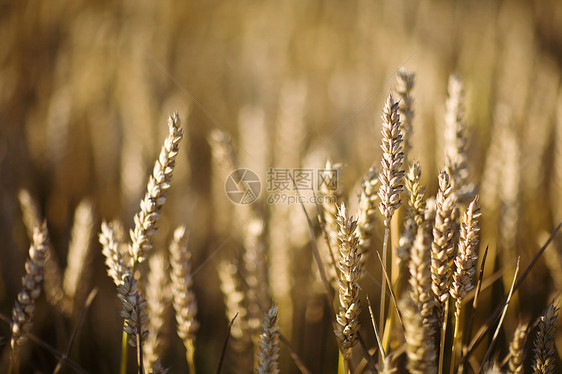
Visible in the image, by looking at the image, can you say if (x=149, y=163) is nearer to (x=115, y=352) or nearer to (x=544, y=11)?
(x=115, y=352)

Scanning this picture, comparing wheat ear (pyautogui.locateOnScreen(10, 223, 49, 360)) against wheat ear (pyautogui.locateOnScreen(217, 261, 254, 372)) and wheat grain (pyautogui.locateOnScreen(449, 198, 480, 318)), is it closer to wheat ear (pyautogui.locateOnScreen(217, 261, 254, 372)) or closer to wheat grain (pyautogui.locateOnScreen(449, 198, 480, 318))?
wheat ear (pyautogui.locateOnScreen(217, 261, 254, 372))

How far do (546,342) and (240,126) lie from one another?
1.24 meters

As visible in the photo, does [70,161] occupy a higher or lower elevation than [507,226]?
higher

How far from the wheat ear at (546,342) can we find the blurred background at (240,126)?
37 cm

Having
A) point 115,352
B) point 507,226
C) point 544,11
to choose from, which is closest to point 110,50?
point 115,352

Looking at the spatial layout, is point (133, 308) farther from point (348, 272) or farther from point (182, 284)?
point (348, 272)

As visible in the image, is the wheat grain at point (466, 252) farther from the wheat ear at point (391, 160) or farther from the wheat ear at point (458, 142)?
the wheat ear at point (458, 142)

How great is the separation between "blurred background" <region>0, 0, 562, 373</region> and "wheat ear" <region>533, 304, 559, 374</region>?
1.21 feet

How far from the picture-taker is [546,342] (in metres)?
0.60

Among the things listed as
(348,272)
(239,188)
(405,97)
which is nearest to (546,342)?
(348,272)

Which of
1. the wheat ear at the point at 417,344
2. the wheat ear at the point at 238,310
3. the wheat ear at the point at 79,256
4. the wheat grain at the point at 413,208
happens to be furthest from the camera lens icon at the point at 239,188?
the wheat ear at the point at 417,344

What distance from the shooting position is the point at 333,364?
45.3 inches

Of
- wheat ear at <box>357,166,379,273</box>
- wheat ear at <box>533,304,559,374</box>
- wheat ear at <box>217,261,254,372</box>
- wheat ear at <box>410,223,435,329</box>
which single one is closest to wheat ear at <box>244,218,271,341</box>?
wheat ear at <box>217,261,254,372</box>

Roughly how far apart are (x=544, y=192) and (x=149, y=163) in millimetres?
1474
